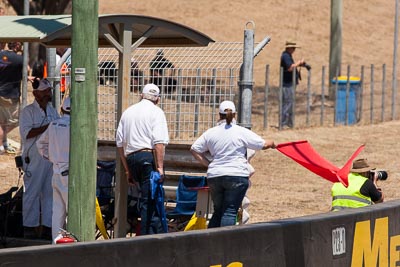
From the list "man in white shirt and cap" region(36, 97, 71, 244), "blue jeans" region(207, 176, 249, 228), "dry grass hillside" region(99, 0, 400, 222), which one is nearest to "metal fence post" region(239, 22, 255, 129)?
"blue jeans" region(207, 176, 249, 228)

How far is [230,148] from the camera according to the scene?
11.0 meters

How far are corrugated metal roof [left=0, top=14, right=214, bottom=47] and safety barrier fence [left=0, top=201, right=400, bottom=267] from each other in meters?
2.75

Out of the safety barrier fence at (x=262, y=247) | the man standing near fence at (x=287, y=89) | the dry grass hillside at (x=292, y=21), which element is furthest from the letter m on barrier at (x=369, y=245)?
the dry grass hillside at (x=292, y=21)

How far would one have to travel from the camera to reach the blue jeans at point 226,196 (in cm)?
1088

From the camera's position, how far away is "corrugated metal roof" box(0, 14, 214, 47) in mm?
10164

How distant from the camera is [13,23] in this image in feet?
36.0

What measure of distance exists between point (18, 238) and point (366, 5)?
103 ft

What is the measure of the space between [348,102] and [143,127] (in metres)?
12.8

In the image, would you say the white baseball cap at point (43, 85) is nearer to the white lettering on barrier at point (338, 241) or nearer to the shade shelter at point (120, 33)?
the shade shelter at point (120, 33)

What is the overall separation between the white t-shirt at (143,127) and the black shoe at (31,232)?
70.8 inches

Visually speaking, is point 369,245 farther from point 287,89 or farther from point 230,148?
point 287,89

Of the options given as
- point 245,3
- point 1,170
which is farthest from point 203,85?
point 245,3

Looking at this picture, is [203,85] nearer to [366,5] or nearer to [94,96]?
[94,96]

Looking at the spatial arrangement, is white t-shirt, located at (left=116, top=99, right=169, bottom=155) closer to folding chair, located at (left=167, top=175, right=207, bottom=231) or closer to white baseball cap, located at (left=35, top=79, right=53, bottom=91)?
folding chair, located at (left=167, top=175, right=207, bottom=231)
